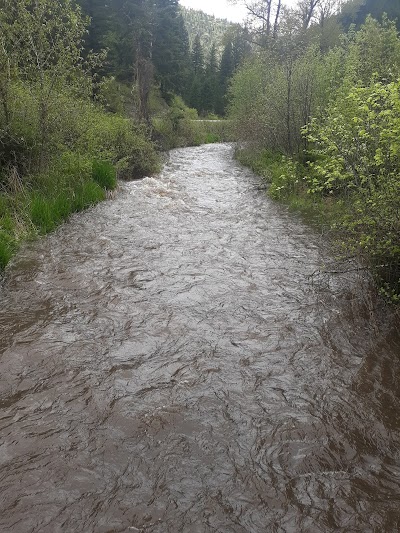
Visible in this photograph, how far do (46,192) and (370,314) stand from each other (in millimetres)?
8759

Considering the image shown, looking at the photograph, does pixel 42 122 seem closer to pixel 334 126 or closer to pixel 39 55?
pixel 39 55

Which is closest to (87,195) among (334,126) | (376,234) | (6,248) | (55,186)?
(55,186)

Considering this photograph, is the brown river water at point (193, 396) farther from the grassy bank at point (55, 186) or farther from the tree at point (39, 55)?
the tree at point (39, 55)

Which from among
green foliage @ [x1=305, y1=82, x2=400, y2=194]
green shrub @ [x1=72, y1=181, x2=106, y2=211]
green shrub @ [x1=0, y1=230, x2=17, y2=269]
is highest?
green foliage @ [x1=305, y1=82, x2=400, y2=194]

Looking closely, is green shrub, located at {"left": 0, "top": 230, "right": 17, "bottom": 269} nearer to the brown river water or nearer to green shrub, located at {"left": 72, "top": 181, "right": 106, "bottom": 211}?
the brown river water

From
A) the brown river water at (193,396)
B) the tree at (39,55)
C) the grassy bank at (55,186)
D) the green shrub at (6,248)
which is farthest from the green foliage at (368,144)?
the tree at (39,55)

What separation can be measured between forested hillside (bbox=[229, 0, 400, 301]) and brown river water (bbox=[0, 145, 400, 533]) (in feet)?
4.00

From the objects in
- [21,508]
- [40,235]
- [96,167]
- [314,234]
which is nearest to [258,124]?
[96,167]

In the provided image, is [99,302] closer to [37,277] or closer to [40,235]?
[37,277]

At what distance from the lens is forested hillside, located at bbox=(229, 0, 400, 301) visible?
6203 millimetres

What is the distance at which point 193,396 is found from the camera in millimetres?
4910

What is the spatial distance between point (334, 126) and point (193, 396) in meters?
4.90

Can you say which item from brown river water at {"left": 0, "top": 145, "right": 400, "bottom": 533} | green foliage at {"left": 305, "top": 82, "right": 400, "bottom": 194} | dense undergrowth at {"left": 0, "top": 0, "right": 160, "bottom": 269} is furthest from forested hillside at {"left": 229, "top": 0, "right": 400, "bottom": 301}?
dense undergrowth at {"left": 0, "top": 0, "right": 160, "bottom": 269}

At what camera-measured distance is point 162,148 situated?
26.8 m
